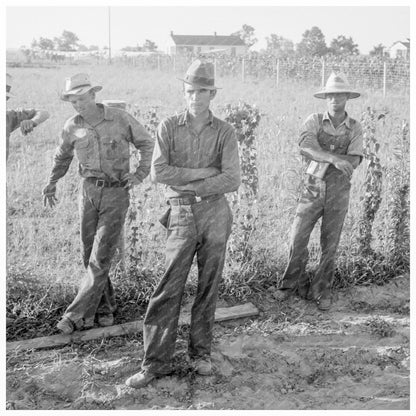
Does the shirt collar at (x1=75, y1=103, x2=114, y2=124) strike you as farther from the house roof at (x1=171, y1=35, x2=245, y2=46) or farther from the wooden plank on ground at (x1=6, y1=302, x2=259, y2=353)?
the house roof at (x1=171, y1=35, x2=245, y2=46)

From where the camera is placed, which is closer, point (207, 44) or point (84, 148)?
point (84, 148)

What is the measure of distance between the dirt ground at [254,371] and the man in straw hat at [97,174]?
46cm

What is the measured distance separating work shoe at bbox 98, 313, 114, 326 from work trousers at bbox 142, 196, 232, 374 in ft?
3.04

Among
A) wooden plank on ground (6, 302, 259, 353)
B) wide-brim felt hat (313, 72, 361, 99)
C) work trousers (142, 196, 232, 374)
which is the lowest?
wooden plank on ground (6, 302, 259, 353)

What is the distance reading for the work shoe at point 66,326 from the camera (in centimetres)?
508

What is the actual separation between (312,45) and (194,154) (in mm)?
19170

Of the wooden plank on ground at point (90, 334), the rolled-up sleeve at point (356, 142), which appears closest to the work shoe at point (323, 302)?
the wooden plank on ground at point (90, 334)

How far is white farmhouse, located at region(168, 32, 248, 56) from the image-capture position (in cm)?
1418

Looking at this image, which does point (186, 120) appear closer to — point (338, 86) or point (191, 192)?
point (191, 192)

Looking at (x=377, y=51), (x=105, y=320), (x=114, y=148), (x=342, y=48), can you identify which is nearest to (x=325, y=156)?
(x=114, y=148)

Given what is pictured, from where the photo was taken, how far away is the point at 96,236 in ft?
16.6

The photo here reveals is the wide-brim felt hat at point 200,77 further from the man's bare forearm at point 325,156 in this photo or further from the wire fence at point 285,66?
the wire fence at point 285,66

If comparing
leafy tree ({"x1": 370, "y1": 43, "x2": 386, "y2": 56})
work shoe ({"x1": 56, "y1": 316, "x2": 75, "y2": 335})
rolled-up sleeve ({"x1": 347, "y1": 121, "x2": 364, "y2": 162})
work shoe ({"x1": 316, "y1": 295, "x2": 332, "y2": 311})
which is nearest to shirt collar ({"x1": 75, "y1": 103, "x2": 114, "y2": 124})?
work shoe ({"x1": 56, "y1": 316, "x2": 75, "y2": 335})
